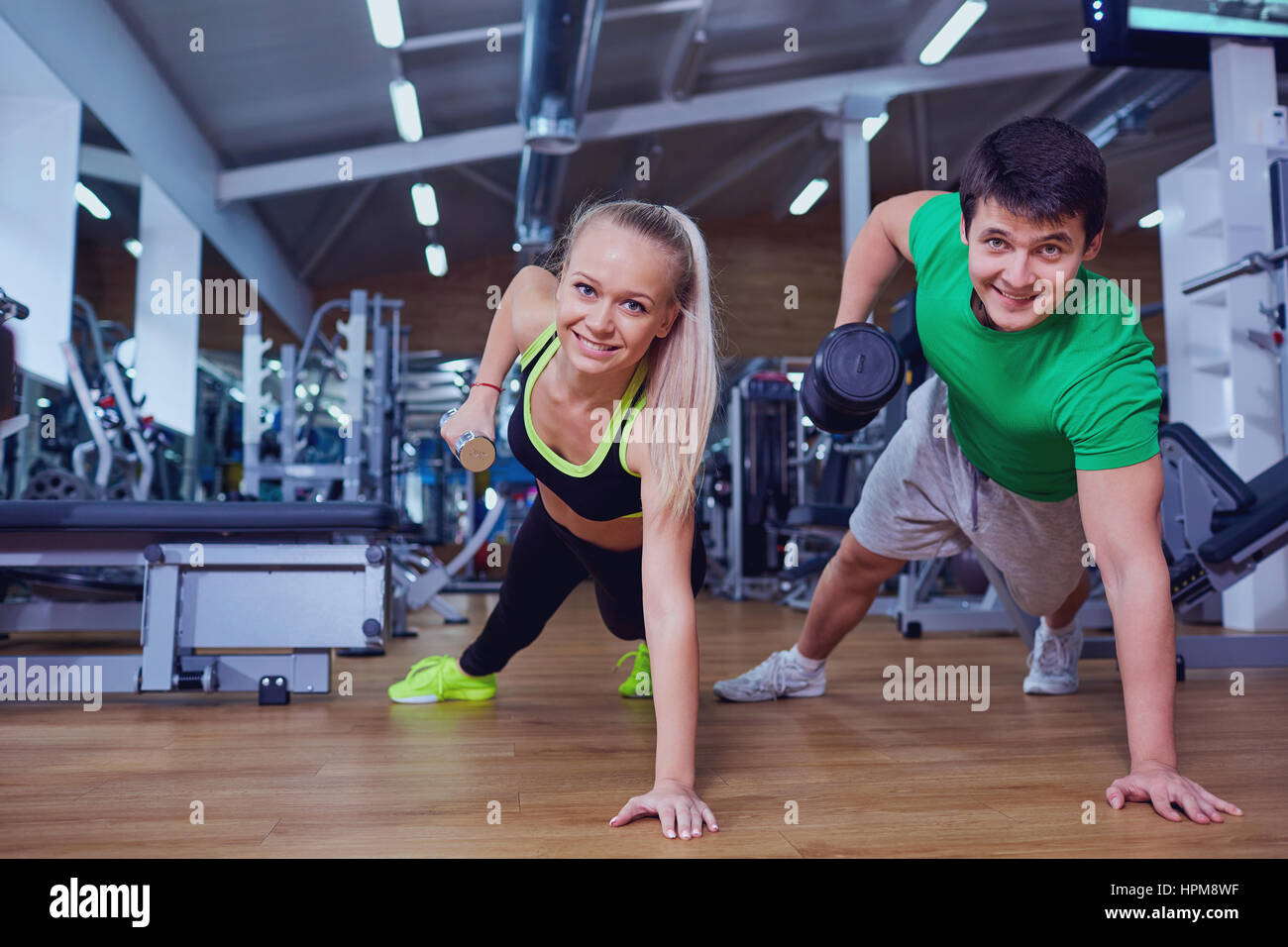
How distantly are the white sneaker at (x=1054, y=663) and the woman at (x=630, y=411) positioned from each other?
1017 millimetres

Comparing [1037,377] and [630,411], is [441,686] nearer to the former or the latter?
[630,411]

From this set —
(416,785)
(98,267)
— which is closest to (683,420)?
(416,785)

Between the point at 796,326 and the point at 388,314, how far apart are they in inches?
166

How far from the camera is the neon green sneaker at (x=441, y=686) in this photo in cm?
203

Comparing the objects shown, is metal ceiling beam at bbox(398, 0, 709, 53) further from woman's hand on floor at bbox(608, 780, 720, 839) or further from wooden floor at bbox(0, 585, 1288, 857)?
woman's hand on floor at bbox(608, 780, 720, 839)

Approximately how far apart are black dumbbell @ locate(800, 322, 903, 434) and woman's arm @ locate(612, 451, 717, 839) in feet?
1.13

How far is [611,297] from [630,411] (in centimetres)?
21

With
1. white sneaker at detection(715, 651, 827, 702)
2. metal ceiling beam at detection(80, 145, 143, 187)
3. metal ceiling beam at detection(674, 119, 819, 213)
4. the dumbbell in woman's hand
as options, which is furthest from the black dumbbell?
metal ceiling beam at detection(674, 119, 819, 213)

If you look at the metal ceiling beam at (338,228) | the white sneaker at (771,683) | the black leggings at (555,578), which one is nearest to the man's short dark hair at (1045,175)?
the black leggings at (555,578)

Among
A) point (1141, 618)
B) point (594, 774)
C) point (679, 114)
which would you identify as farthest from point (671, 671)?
point (679, 114)

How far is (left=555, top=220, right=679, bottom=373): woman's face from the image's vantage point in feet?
3.84

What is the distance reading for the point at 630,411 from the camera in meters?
1.34

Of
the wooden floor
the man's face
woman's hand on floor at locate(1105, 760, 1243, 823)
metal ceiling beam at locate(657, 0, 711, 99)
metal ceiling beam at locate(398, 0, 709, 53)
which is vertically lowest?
the wooden floor

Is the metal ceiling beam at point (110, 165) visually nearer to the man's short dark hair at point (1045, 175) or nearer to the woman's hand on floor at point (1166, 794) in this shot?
the man's short dark hair at point (1045, 175)
